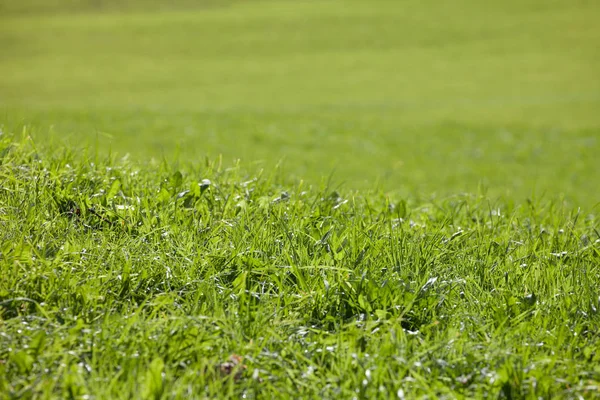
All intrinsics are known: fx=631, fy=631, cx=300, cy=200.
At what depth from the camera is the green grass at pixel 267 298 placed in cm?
214

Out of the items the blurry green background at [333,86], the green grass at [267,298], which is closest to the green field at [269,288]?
the green grass at [267,298]

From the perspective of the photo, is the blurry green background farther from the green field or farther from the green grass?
the green grass

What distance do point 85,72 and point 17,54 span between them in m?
6.00

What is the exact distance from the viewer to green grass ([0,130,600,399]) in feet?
7.02

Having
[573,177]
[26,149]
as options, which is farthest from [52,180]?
[573,177]

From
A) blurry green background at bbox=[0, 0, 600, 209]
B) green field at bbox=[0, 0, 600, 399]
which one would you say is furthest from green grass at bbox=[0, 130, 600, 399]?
blurry green background at bbox=[0, 0, 600, 209]

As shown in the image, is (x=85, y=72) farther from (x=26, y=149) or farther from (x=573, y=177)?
(x=26, y=149)

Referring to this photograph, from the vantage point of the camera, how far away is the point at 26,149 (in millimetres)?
3832

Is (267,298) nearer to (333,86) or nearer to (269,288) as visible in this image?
(269,288)

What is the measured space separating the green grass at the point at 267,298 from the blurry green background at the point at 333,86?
38.1 inches

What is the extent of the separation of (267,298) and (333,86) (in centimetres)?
2465

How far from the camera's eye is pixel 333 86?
26594 mm

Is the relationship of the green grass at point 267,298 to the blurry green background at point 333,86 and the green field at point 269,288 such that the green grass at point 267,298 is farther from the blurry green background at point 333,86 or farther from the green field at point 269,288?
the blurry green background at point 333,86

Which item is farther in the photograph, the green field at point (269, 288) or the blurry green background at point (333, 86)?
the blurry green background at point (333, 86)
